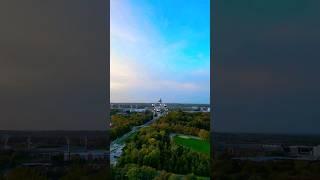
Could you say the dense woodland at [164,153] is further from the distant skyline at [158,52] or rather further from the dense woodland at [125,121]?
the distant skyline at [158,52]

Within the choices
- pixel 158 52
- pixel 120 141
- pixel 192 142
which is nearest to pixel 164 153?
pixel 192 142

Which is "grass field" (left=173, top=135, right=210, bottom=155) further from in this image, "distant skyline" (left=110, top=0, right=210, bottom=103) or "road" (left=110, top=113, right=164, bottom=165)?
"distant skyline" (left=110, top=0, right=210, bottom=103)

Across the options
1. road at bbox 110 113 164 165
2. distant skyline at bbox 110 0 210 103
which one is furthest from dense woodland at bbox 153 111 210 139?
distant skyline at bbox 110 0 210 103

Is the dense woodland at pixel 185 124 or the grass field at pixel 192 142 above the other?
the dense woodland at pixel 185 124

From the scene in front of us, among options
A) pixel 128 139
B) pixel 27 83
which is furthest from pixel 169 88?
pixel 27 83

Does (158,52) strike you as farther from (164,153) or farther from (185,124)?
(164,153)

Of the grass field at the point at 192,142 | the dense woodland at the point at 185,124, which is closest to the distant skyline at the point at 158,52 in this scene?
the dense woodland at the point at 185,124
